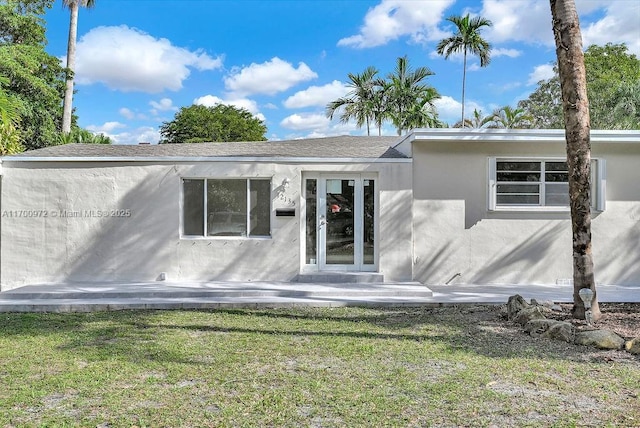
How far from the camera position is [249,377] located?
4.73 meters

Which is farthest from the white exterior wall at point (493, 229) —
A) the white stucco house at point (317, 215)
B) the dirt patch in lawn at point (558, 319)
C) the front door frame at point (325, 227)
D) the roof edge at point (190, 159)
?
the dirt patch in lawn at point (558, 319)

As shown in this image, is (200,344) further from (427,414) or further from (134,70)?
(134,70)

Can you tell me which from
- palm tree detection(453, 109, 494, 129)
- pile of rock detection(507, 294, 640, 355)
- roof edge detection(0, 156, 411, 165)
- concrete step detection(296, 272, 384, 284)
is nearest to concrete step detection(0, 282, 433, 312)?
concrete step detection(296, 272, 384, 284)

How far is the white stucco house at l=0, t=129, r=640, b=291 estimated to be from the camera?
1012 cm

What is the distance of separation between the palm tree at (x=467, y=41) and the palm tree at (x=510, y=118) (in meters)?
5.13

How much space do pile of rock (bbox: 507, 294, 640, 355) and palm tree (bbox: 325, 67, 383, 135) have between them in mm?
23771

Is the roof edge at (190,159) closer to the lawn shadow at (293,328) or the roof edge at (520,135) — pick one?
the roof edge at (520,135)

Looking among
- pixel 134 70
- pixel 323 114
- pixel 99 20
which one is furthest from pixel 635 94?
pixel 134 70

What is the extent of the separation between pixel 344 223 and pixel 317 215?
23.7 inches

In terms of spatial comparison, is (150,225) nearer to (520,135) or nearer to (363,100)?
(520,135)

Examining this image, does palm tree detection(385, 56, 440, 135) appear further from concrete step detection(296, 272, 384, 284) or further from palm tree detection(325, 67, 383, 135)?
concrete step detection(296, 272, 384, 284)

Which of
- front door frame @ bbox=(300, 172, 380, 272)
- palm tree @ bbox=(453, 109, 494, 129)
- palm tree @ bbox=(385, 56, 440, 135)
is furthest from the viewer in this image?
palm tree @ bbox=(453, 109, 494, 129)

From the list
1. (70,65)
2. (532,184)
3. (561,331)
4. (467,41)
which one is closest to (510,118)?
(467,41)

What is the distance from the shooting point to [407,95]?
29.5m
